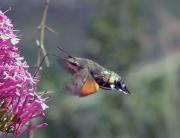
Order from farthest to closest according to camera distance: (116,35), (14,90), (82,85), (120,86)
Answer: (116,35) → (120,86) → (82,85) → (14,90)

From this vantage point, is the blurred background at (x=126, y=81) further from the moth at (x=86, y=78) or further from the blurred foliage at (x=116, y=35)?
the moth at (x=86, y=78)

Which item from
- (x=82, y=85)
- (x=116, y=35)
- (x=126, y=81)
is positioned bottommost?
(x=82, y=85)

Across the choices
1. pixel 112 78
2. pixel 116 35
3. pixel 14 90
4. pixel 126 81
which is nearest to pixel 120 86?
pixel 112 78

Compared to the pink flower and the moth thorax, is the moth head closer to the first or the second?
the moth thorax

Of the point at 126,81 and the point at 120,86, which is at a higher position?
the point at 126,81

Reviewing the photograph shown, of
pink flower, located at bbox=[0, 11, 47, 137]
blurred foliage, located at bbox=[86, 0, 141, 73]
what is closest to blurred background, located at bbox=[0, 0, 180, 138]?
blurred foliage, located at bbox=[86, 0, 141, 73]

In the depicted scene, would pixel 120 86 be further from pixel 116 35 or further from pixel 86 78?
pixel 116 35

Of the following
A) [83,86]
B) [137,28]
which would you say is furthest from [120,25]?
[83,86]
